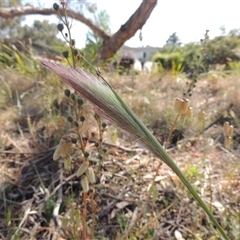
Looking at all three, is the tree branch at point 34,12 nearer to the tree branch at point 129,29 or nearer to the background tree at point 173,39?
the tree branch at point 129,29

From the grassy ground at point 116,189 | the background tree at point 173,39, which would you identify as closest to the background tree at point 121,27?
the background tree at point 173,39

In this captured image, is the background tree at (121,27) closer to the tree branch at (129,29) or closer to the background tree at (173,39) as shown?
the tree branch at (129,29)

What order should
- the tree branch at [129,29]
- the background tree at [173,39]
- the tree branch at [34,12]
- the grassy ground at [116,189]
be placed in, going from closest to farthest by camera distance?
the grassy ground at [116,189] → the background tree at [173,39] → the tree branch at [129,29] → the tree branch at [34,12]

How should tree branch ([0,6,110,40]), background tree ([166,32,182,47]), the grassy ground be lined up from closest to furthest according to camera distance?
the grassy ground
background tree ([166,32,182,47])
tree branch ([0,6,110,40])

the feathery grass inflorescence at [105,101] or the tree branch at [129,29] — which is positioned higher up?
the tree branch at [129,29]

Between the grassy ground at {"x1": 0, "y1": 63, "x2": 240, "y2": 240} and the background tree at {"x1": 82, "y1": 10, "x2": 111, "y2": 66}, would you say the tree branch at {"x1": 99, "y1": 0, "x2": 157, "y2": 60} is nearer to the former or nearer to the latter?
the background tree at {"x1": 82, "y1": 10, "x2": 111, "y2": 66}

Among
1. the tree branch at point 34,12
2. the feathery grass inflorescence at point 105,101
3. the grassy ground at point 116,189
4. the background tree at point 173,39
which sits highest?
the background tree at point 173,39

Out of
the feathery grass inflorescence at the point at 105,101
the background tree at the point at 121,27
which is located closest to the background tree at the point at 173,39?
the background tree at the point at 121,27

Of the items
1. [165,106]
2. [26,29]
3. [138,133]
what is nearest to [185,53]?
[165,106]

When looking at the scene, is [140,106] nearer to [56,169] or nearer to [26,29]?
[56,169]

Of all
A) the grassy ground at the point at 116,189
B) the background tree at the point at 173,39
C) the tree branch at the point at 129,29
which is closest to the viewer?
the grassy ground at the point at 116,189

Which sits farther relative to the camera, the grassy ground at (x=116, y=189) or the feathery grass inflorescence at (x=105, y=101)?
the grassy ground at (x=116, y=189)

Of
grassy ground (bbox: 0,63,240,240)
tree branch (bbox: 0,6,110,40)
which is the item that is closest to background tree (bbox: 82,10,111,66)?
tree branch (bbox: 0,6,110,40)
